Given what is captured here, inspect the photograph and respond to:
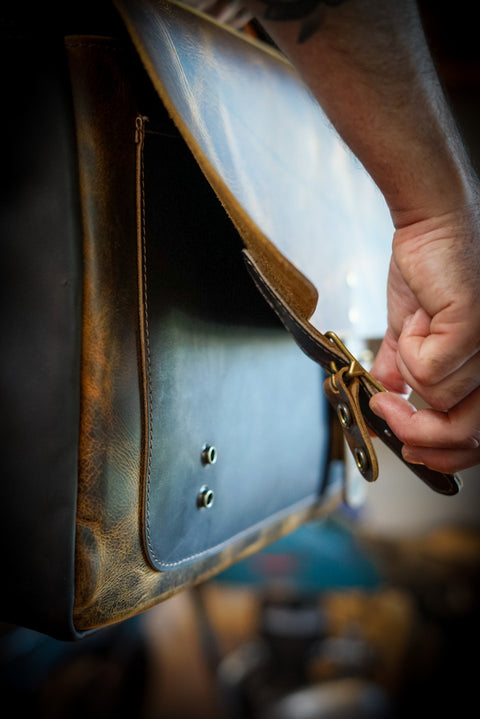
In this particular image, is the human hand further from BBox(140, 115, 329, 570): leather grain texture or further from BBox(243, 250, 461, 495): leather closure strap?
BBox(140, 115, 329, 570): leather grain texture

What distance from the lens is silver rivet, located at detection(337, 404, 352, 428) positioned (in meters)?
0.47

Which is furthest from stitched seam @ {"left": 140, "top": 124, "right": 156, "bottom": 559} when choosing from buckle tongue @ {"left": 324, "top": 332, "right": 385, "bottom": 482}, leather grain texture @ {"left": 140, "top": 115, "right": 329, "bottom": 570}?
buckle tongue @ {"left": 324, "top": 332, "right": 385, "bottom": 482}

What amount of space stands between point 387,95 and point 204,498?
36cm

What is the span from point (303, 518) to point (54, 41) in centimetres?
62

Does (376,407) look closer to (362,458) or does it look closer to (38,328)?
(362,458)

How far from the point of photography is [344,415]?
1.55 ft

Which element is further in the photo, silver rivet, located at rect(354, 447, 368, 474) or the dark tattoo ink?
silver rivet, located at rect(354, 447, 368, 474)

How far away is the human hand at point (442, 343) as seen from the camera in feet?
1.24

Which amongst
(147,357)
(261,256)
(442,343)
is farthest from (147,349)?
(442,343)

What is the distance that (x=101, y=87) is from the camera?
0.43 meters

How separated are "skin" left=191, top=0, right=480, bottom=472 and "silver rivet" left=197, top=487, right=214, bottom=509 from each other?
17cm

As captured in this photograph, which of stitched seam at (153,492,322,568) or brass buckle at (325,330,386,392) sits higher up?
brass buckle at (325,330,386,392)

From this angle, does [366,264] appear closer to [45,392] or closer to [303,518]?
[303,518]

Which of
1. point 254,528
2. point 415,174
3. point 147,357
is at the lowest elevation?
point 254,528
